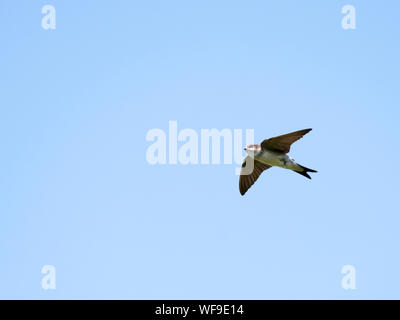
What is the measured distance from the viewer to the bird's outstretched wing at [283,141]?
11094mm

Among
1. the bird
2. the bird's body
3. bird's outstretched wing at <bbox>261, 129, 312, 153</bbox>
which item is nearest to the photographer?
bird's outstretched wing at <bbox>261, 129, 312, 153</bbox>

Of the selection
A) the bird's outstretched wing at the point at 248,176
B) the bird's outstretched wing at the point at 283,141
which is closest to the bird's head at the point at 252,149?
the bird's outstretched wing at the point at 283,141

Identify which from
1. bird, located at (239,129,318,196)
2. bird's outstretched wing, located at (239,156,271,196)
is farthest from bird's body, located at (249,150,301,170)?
bird's outstretched wing, located at (239,156,271,196)

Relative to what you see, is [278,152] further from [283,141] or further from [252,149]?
[252,149]

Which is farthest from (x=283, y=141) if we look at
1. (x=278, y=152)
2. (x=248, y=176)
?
(x=248, y=176)

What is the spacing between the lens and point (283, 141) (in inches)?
449

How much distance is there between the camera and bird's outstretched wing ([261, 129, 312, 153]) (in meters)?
11.1

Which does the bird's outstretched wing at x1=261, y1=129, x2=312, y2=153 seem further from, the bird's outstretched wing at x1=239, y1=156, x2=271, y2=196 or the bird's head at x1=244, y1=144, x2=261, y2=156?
the bird's outstretched wing at x1=239, y1=156, x2=271, y2=196

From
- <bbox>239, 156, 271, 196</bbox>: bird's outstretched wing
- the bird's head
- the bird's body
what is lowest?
<bbox>239, 156, 271, 196</bbox>: bird's outstretched wing

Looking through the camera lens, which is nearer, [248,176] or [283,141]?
[283,141]

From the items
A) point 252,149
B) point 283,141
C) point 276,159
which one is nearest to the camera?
point 283,141
